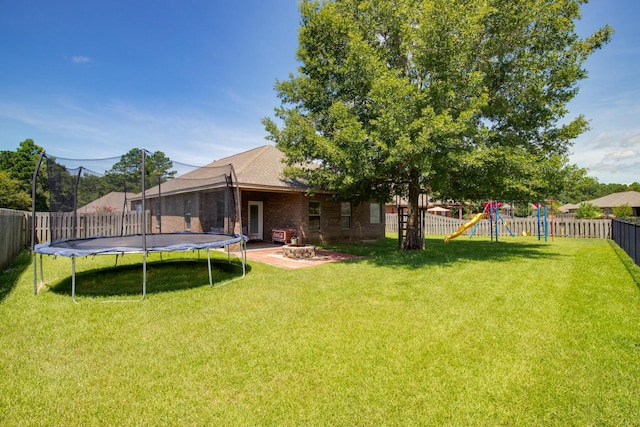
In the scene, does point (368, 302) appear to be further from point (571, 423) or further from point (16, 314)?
point (16, 314)

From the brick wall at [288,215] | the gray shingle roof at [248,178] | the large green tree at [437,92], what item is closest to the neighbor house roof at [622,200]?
the large green tree at [437,92]

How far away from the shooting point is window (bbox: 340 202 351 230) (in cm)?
1466

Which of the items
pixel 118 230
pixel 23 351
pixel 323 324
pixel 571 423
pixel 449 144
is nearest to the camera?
pixel 571 423

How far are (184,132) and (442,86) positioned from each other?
15513 millimetres

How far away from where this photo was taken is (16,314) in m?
4.57

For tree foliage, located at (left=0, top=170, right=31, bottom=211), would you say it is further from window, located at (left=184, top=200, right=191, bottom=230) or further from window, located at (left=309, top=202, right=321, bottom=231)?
window, located at (left=309, top=202, right=321, bottom=231)

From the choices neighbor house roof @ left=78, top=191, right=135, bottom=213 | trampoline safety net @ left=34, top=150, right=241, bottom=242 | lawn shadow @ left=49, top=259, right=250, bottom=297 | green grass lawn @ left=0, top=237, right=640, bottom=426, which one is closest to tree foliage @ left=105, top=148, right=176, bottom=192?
trampoline safety net @ left=34, top=150, right=241, bottom=242

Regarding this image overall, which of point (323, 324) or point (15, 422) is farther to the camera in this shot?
point (323, 324)

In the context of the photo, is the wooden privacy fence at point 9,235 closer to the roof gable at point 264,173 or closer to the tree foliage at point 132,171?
the tree foliage at point 132,171

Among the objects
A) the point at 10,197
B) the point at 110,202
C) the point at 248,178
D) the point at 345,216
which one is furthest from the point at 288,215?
the point at 10,197

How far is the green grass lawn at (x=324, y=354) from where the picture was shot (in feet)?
7.80

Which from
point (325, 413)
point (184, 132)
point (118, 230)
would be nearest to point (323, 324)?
point (325, 413)

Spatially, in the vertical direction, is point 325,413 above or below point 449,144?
below

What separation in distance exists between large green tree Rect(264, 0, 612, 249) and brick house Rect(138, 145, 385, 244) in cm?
226
